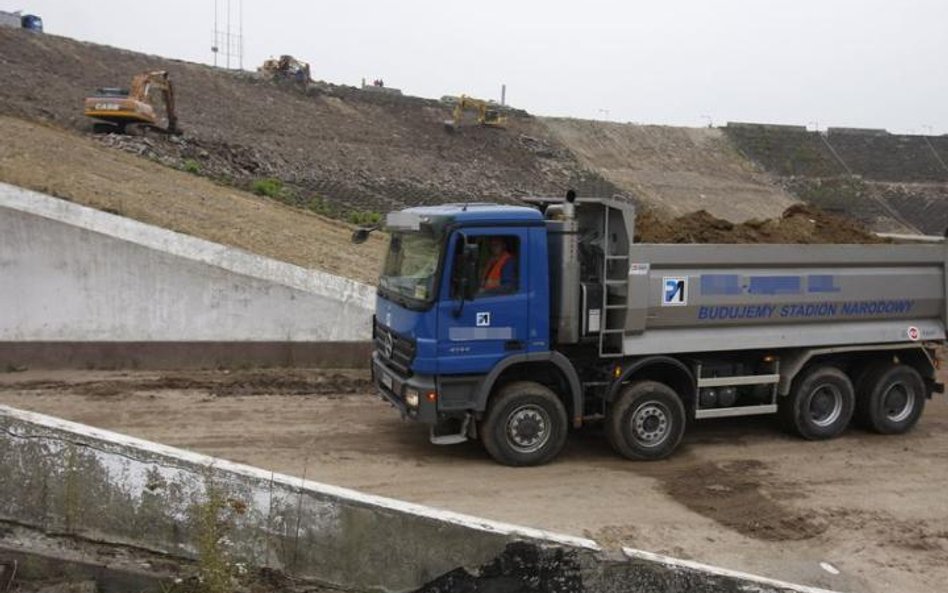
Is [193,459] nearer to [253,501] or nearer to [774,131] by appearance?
[253,501]

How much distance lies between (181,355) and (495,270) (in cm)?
571

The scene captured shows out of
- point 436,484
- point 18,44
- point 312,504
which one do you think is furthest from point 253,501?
point 18,44

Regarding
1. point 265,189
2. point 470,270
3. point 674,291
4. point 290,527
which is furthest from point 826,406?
point 265,189

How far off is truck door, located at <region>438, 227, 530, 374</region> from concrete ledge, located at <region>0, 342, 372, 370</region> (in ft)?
14.4

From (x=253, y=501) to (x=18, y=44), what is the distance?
3333cm

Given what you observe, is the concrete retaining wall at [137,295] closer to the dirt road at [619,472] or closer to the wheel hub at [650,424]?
the dirt road at [619,472]

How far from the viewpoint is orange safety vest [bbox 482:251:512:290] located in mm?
7629

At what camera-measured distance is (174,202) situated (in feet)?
47.7

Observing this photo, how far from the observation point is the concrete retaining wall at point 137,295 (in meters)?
10.9

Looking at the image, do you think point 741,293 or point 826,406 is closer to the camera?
point 741,293

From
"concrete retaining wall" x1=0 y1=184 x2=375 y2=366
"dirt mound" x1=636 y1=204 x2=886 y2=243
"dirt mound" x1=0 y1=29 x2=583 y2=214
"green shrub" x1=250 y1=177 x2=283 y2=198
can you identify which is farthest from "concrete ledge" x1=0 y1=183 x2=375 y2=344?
"dirt mound" x1=0 y1=29 x2=583 y2=214

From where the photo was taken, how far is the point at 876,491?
7844mm

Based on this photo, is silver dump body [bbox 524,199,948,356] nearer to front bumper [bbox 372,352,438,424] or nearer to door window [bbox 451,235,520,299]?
door window [bbox 451,235,520,299]

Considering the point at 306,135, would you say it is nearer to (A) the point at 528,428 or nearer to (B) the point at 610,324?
(B) the point at 610,324
